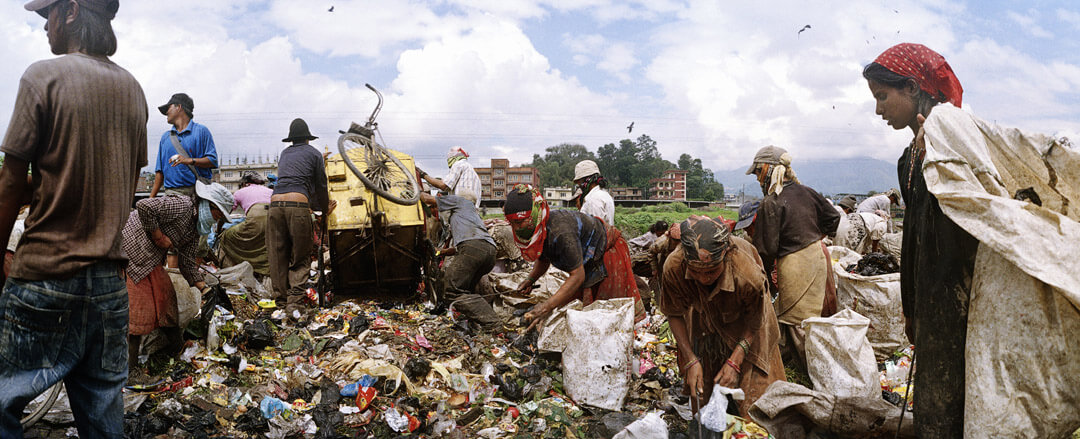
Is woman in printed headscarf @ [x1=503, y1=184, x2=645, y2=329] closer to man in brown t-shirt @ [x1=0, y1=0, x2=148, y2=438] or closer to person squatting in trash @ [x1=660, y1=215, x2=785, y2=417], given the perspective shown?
person squatting in trash @ [x1=660, y1=215, x2=785, y2=417]

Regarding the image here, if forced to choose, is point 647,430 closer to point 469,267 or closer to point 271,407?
point 271,407

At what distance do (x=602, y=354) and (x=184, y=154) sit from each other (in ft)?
Answer: 13.6

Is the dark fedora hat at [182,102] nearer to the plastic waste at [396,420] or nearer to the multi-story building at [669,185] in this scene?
the plastic waste at [396,420]

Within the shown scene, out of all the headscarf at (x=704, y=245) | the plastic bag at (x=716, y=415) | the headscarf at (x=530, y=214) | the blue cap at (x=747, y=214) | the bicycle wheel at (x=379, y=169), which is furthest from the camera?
the bicycle wheel at (x=379, y=169)

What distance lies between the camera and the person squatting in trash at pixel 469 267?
5430 millimetres

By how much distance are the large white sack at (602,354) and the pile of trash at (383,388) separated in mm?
50

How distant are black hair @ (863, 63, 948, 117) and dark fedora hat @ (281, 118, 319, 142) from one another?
513cm

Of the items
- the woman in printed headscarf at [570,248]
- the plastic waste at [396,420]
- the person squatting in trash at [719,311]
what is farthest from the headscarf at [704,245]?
the plastic waste at [396,420]

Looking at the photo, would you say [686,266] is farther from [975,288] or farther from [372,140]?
[372,140]

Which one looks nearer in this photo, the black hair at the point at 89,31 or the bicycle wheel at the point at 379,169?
the black hair at the point at 89,31

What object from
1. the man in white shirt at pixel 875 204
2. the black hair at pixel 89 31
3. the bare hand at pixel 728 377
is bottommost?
the bare hand at pixel 728 377

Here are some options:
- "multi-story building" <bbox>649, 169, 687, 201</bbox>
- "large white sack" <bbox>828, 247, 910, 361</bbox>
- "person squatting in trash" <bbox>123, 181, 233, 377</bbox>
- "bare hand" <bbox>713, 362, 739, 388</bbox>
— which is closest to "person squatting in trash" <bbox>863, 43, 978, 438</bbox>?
"bare hand" <bbox>713, 362, 739, 388</bbox>

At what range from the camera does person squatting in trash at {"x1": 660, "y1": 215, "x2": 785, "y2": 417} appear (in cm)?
275

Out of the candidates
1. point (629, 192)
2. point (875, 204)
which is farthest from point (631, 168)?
point (875, 204)
